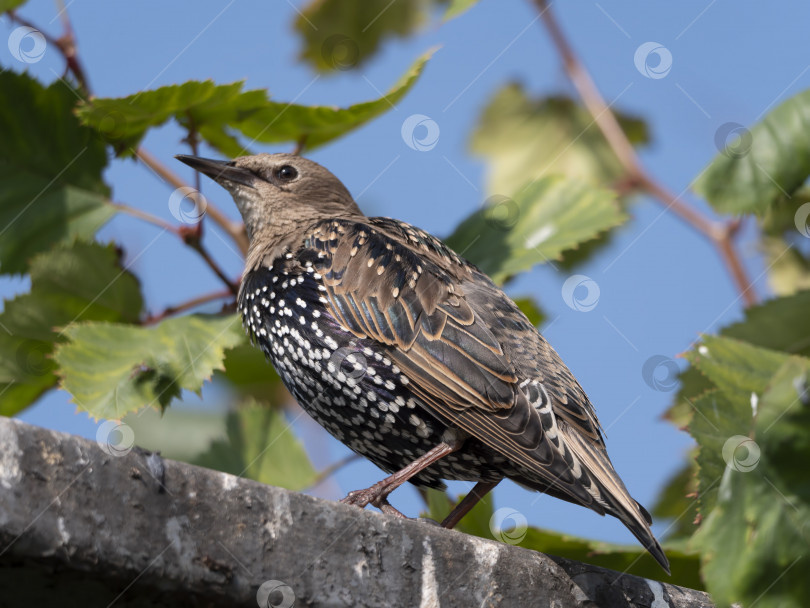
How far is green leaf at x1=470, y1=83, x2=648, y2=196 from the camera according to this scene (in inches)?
241

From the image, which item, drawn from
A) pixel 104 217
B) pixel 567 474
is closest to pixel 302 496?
pixel 567 474

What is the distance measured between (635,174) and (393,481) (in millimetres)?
1959

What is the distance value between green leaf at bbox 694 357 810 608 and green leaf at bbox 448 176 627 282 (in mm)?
1445

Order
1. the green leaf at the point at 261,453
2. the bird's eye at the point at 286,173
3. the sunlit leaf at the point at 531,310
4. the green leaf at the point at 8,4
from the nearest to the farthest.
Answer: the green leaf at the point at 8,4, the green leaf at the point at 261,453, the sunlit leaf at the point at 531,310, the bird's eye at the point at 286,173

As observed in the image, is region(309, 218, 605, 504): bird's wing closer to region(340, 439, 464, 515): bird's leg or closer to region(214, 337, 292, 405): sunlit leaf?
region(340, 439, 464, 515): bird's leg

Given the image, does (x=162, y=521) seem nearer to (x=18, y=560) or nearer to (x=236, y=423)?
(x=18, y=560)

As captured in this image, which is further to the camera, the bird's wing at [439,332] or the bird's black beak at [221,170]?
the bird's black beak at [221,170]

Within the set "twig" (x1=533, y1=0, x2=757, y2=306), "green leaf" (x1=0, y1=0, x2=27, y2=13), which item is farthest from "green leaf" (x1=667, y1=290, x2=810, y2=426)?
"green leaf" (x1=0, y1=0, x2=27, y2=13)

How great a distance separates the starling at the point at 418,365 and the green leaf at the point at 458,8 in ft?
2.88

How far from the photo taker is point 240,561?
7.64 feet

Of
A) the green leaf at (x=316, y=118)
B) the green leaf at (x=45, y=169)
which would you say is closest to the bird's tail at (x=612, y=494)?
the green leaf at (x=316, y=118)

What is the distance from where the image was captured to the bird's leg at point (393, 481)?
12.9 ft

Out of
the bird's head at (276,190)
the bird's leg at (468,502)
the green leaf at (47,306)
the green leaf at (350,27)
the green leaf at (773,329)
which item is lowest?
the green leaf at (47,306)

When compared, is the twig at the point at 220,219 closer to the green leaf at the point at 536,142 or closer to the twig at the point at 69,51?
the twig at the point at 69,51
